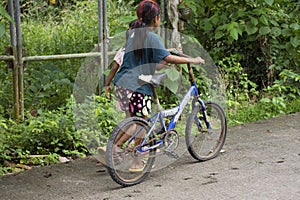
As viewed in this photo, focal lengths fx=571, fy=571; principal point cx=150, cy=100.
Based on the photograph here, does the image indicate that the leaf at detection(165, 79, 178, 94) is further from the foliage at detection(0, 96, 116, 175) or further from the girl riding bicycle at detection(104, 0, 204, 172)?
the girl riding bicycle at detection(104, 0, 204, 172)

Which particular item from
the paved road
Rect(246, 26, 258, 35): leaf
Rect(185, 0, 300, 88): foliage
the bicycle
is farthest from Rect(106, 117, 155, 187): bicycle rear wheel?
Rect(246, 26, 258, 35): leaf

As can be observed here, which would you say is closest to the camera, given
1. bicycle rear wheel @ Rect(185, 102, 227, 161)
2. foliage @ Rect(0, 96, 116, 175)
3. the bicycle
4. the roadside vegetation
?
the bicycle

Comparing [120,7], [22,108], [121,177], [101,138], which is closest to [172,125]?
[121,177]

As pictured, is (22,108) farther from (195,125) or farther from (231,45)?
(231,45)

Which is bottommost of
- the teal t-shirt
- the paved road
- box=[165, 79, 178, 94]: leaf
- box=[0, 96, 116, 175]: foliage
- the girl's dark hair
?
the paved road

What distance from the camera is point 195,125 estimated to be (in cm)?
570

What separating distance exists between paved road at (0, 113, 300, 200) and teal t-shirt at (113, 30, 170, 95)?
0.88 meters

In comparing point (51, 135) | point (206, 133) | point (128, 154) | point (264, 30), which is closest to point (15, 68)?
point (51, 135)

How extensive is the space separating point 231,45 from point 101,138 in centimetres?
358

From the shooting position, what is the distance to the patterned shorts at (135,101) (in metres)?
5.13

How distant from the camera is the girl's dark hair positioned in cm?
507

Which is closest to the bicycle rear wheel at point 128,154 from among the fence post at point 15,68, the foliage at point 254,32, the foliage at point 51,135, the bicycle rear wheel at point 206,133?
the bicycle rear wheel at point 206,133

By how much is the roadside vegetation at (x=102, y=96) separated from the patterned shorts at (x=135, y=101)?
3.73 ft

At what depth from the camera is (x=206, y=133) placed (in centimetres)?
581
